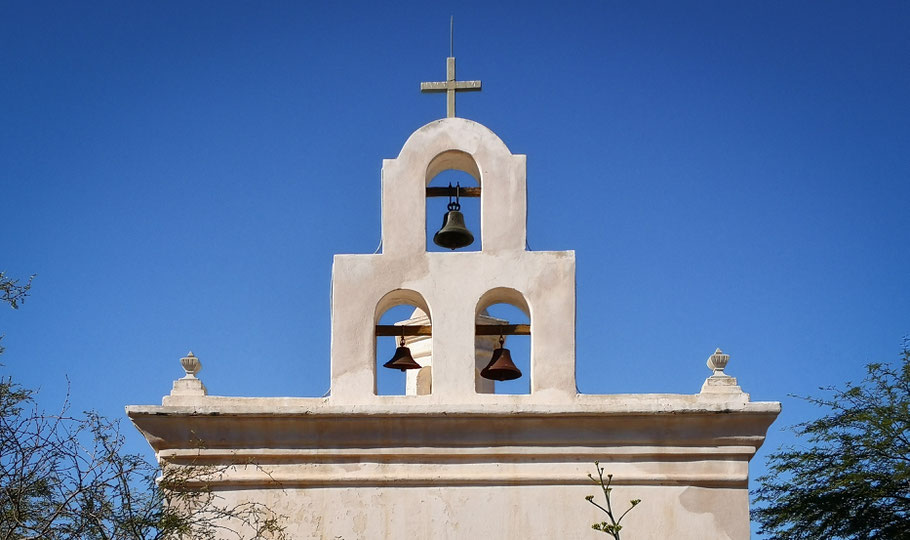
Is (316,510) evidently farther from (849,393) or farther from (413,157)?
(849,393)

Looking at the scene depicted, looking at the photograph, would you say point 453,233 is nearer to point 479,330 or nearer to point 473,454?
point 479,330

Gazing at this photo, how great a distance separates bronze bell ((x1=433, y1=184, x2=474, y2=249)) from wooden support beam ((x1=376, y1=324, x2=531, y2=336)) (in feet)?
3.61

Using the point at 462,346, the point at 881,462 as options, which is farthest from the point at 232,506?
the point at 881,462

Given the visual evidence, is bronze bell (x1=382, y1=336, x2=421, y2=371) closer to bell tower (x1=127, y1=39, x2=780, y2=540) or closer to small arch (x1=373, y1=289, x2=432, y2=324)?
small arch (x1=373, y1=289, x2=432, y2=324)

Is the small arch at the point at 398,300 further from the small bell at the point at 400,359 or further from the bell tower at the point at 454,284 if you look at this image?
the small bell at the point at 400,359

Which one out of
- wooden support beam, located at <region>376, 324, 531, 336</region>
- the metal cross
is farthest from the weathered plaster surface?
the metal cross

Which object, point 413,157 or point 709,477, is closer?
point 709,477

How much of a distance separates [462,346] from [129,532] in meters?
3.02

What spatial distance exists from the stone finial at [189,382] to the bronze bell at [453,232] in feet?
8.51

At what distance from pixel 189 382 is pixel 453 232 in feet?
9.24

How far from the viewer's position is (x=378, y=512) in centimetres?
1059

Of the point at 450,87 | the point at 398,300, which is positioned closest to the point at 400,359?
the point at 398,300

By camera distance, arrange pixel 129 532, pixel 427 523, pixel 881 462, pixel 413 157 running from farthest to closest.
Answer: pixel 881 462, pixel 413 157, pixel 427 523, pixel 129 532

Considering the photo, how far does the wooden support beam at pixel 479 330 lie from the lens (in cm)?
1136
